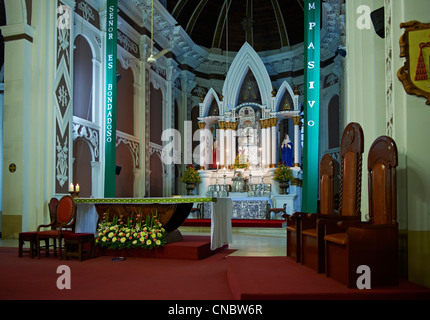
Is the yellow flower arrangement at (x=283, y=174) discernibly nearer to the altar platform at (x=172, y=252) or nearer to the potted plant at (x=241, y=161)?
the potted plant at (x=241, y=161)

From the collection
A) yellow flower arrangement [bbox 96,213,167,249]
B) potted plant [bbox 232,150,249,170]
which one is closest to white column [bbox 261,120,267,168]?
potted plant [bbox 232,150,249,170]

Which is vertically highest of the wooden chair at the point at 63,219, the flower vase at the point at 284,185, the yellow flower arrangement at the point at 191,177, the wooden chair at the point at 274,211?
the yellow flower arrangement at the point at 191,177

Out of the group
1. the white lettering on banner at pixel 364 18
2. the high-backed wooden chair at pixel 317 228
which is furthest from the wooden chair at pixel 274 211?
the white lettering on banner at pixel 364 18

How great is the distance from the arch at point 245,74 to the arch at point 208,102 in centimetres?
A: 28

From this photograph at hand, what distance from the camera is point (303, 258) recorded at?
4520mm

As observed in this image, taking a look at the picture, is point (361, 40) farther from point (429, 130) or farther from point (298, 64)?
point (298, 64)

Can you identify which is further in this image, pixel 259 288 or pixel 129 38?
Answer: pixel 129 38

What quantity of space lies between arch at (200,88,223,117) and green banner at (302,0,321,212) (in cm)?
633

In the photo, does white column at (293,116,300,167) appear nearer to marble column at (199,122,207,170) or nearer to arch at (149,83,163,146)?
marble column at (199,122,207,170)

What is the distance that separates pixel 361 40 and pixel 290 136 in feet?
30.8

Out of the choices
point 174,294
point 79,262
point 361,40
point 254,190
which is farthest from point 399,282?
point 254,190

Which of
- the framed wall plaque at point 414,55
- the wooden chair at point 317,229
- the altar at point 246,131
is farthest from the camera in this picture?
the altar at point 246,131

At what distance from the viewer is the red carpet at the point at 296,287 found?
304cm

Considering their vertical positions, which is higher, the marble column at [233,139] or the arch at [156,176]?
the marble column at [233,139]
